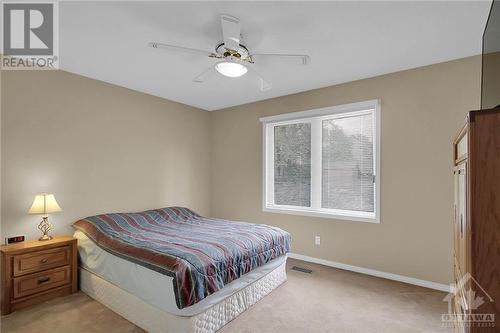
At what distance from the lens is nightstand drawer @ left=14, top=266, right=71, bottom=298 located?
2377mm

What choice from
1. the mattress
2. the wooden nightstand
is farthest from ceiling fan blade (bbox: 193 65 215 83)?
the wooden nightstand

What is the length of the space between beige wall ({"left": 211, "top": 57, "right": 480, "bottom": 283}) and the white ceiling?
211mm

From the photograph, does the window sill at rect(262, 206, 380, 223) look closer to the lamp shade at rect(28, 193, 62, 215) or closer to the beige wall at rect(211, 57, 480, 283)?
the beige wall at rect(211, 57, 480, 283)

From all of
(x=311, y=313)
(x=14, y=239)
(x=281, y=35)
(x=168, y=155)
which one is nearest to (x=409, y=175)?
(x=311, y=313)

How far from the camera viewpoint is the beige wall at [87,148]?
267cm

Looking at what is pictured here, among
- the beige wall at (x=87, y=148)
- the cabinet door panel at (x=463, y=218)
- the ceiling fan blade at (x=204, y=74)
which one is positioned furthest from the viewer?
the beige wall at (x=87, y=148)

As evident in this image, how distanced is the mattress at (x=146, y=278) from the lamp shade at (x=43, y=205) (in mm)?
451

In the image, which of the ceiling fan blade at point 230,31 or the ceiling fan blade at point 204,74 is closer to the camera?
the ceiling fan blade at point 230,31

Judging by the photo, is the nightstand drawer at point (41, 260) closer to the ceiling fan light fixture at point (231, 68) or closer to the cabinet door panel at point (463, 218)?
the ceiling fan light fixture at point (231, 68)

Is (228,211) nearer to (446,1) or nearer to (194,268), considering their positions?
(194,268)

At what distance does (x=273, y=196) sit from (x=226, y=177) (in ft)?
3.32

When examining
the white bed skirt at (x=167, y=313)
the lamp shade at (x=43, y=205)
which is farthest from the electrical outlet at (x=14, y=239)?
the white bed skirt at (x=167, y=313)

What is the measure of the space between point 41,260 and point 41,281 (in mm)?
209

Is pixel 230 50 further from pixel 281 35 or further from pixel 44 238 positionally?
pixel 44 238
